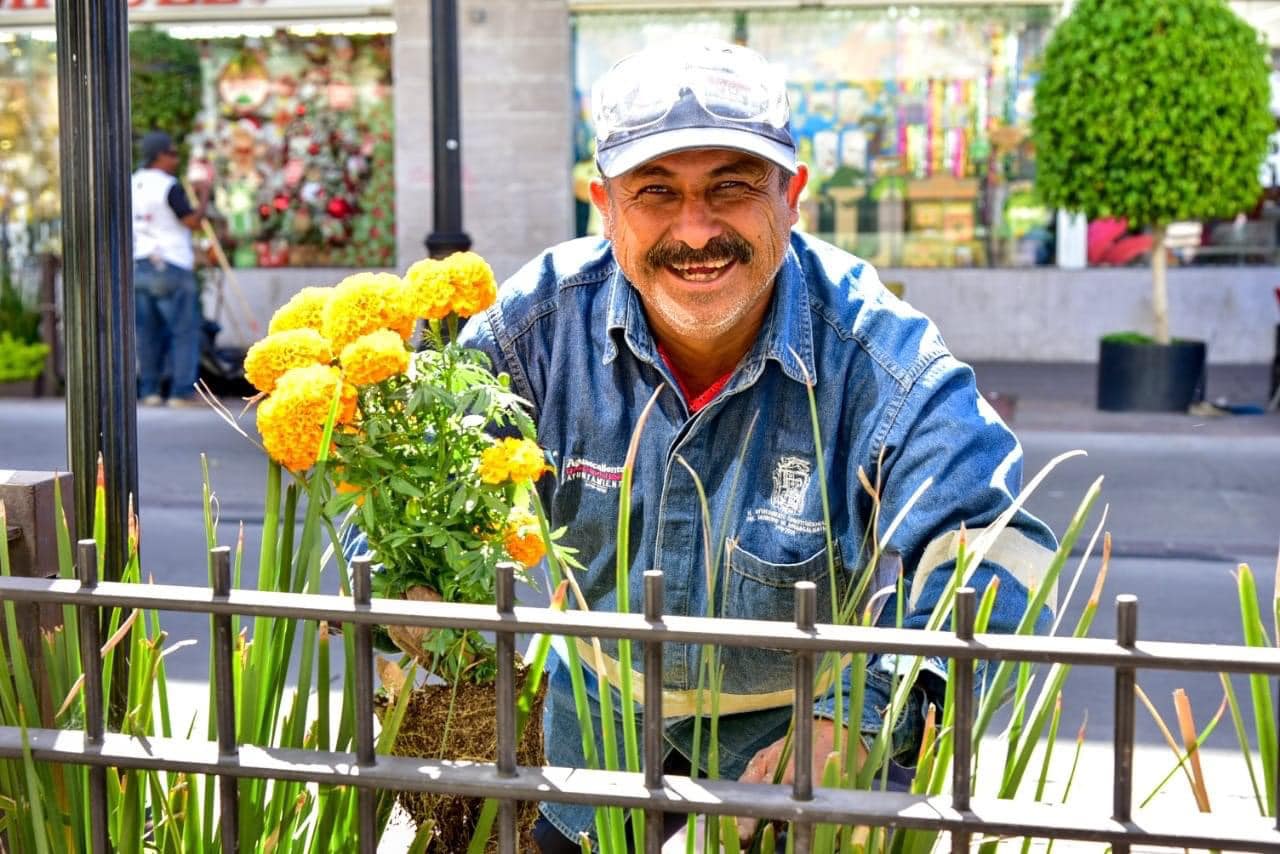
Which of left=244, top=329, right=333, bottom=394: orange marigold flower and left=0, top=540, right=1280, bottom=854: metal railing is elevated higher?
left=244, top=329, right=333, bottom=394: orange marigold flower

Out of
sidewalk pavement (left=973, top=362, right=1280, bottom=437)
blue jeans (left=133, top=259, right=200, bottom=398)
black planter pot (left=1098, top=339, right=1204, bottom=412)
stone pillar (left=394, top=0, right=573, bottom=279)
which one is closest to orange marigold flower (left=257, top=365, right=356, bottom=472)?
sidewalk pavement (left=973, top=362, right=1280, bottom=437)

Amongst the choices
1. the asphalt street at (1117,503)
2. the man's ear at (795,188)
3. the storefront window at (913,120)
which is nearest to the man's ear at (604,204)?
the man's ear at (795,188)

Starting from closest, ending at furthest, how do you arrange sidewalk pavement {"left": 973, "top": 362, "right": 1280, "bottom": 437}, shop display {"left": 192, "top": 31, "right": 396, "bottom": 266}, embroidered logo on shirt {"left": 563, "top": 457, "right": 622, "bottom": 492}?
embroidered logo on shirt {"left": 563, "top": 457, "right": 622, "bottom": 492} < sidewalk pavement {"left": 973, "top": 362, "right": 1280, "bottom": 437} < shop display {"left": 192, "top": 31, "right": 396, "bottom": 266}

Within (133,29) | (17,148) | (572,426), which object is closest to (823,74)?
(133,29)

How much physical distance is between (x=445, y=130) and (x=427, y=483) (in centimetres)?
893

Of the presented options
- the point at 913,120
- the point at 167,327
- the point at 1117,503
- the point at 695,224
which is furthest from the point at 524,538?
the point at 913,120

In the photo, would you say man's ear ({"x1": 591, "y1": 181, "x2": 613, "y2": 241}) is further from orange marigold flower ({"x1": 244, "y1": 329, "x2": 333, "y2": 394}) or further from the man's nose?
orange marigold flower ({"x1": 244, "y1": 329, "x2": 333, "y2": 394})

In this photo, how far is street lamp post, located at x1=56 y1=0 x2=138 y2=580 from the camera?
2246mm

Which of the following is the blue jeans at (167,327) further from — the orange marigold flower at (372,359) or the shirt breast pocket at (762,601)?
the orange marigold flower at (372,359)

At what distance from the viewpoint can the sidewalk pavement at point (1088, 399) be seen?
11.5m

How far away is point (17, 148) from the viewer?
1631cm

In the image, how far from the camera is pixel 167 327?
1239 centimetres

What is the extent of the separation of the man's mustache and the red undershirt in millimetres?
182

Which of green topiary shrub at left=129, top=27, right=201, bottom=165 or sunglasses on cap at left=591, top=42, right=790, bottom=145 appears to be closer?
sunglasses on cap at left=591, top=42, right=790, bottom=145
